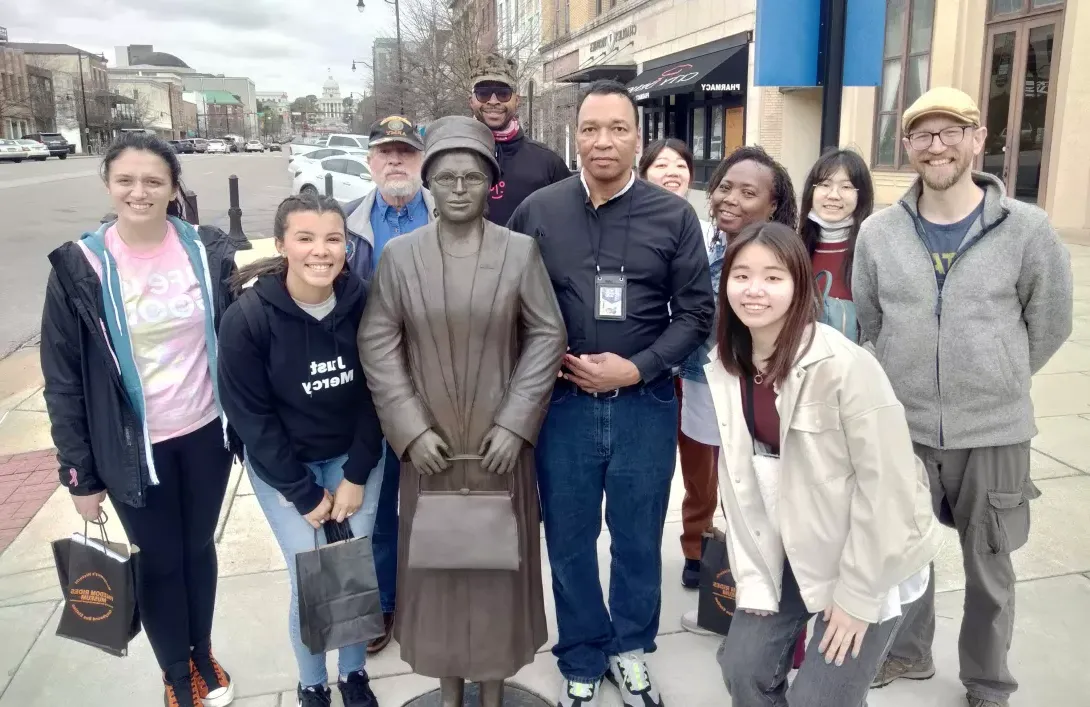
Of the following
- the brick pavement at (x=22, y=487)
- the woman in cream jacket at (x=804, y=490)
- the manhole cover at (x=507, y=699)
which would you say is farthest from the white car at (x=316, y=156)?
the woman in cream jacket at (x=804, y=490)

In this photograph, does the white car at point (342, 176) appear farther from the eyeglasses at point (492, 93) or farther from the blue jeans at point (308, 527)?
the blue jeans at point (308, 527)

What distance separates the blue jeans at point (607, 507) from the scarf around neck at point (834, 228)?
36.0 inches

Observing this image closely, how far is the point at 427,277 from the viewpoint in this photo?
7.72 ft

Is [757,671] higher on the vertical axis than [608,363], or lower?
lower

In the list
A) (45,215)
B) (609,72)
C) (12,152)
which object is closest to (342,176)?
(45,215)

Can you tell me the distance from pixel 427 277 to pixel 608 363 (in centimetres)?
61

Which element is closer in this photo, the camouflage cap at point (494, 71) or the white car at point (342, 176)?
the camouflage cap at point (494, 71)

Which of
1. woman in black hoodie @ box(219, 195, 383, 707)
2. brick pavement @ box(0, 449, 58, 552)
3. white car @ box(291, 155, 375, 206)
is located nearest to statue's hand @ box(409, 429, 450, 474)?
woman in black hoodie @ box(219, 195, 383, 707)

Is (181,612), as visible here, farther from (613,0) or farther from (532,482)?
(613,0)

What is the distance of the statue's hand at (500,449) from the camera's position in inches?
91.8

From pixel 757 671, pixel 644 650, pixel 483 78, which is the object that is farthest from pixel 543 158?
pixel 757 671

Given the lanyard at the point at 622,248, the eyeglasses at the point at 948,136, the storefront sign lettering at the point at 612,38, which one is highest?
the storefront sign lettering at the point at 612,38

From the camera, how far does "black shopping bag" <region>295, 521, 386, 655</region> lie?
8.07ft

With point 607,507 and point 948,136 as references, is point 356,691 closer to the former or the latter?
point 607,507
